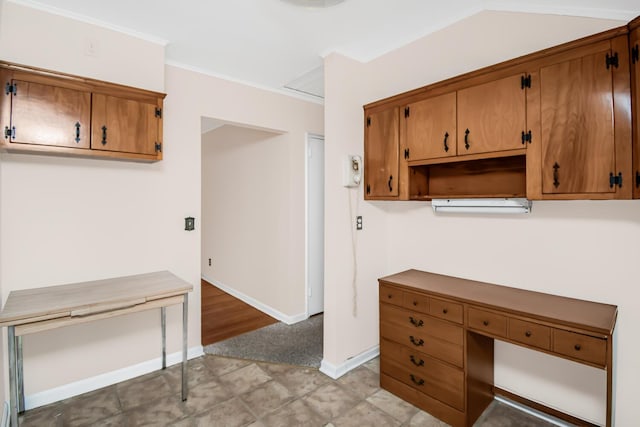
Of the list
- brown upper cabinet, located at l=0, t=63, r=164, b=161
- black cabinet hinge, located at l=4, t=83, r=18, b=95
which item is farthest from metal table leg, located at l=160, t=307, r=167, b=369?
black cabinet hinge, located at l=4, t=83, r=18, b=95

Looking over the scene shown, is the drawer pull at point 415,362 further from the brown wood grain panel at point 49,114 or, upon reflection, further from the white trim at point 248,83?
the white trim at point 248,83

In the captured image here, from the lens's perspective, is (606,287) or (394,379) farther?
(394,379)

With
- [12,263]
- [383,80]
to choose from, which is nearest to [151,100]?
[12,263]

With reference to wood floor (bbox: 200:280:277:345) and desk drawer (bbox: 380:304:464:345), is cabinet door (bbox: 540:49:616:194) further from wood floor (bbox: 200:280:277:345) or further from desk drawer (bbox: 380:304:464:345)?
wood floor (bbox: 200:280:277:345)

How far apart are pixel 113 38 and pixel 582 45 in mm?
3027

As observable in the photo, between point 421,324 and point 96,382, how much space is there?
A: 8.10 ft

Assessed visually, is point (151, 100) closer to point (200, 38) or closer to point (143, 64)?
point (143, 64)

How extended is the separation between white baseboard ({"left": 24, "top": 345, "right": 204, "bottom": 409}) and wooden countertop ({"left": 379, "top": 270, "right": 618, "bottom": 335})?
6.65 ft

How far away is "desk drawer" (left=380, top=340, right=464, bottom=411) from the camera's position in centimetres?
199

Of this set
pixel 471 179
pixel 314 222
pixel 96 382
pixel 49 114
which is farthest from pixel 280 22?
pixel 96 382

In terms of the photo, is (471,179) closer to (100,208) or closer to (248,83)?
(248,83)

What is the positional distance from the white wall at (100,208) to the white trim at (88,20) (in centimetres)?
3

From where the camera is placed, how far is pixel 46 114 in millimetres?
1974

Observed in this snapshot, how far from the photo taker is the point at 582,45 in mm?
1609
